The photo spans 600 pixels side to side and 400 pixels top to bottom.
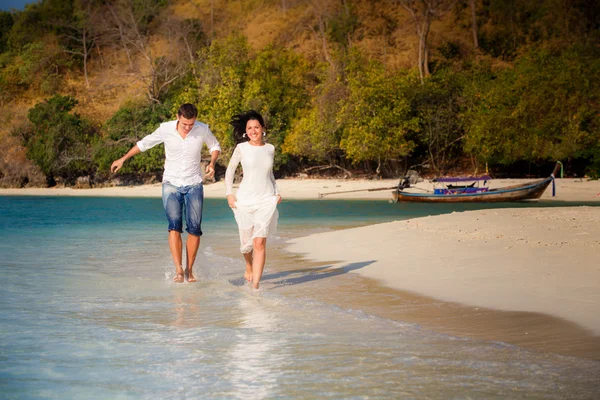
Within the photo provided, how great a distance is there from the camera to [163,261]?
11.3 m

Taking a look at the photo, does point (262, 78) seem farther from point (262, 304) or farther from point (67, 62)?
point (262, 304)

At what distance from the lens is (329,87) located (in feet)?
131

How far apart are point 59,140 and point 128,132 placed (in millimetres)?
4307

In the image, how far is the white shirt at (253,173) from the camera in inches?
305

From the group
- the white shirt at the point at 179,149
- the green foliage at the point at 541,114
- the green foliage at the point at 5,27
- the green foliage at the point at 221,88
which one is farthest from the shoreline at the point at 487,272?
the green foliage at the point at 5,27

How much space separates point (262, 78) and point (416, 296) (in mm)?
37069

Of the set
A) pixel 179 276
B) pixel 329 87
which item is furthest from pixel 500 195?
pixel 179 276

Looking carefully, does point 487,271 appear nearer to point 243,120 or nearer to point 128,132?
point 243,120

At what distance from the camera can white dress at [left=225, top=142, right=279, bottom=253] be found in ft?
25.5

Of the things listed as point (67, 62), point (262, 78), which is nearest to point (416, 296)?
point (262, 78)

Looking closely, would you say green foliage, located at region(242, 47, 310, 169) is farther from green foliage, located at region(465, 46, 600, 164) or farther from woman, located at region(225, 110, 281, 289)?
woman, located at region(225, 110, 281, 289)

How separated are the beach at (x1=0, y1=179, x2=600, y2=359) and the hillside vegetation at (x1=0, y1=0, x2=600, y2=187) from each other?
2002 centimetres

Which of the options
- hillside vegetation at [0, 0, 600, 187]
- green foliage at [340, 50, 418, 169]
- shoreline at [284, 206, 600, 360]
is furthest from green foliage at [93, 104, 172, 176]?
shoreline at [284, 206, 600, 360]

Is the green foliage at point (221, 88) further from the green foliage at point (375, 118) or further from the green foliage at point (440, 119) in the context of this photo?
the green foliage at point (440, 119)
